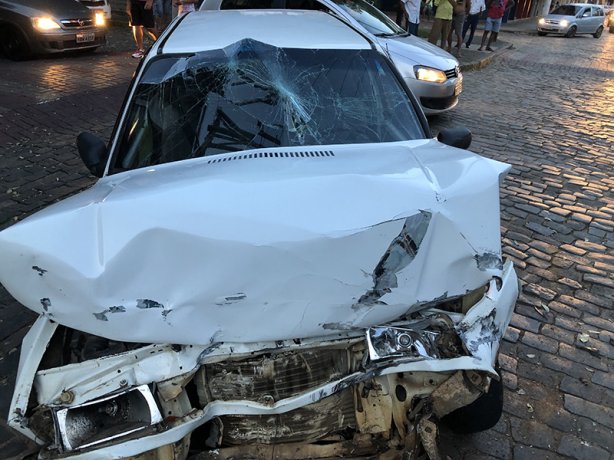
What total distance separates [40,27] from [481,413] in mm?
10044

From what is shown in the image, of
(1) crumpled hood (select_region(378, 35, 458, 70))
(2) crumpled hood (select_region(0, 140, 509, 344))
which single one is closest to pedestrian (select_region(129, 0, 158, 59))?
(1) crumpled hood (select_region(378, 35, 458, 70))

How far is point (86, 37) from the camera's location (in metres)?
10.1

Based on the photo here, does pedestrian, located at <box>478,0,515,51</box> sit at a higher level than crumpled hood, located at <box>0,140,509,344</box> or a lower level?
lower

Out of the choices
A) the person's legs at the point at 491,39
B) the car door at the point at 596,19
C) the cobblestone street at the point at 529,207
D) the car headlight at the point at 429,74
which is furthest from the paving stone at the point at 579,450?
the car door at the point at 596,19

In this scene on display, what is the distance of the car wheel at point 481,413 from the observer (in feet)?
7.96

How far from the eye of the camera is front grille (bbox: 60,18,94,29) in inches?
380

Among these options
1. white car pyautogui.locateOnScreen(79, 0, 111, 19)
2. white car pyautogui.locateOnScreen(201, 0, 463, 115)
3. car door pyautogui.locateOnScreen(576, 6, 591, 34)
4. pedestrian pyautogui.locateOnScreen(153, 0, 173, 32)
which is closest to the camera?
white car pyautogui.locateOnScreen(201, 0, 463, 115)

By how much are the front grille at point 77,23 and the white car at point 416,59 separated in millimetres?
3718

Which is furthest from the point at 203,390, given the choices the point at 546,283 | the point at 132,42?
the point at 132,42

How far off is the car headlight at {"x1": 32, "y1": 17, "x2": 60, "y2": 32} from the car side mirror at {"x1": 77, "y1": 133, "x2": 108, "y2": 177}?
25.4 feet

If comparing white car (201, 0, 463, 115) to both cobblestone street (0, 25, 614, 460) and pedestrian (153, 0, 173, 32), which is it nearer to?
cobblestone street (0, 25, 614, 460)

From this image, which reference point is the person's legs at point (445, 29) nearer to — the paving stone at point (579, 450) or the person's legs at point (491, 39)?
the person's legs at point (491, 39)

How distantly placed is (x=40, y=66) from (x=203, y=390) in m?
9.36

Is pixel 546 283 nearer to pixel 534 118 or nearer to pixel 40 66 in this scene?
pixel 534 118
